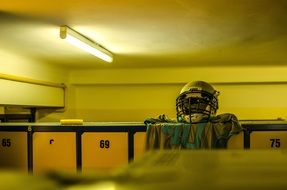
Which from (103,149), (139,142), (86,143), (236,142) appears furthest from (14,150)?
(236,142)

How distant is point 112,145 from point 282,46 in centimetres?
246

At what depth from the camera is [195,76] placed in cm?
653

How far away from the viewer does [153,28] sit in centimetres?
356

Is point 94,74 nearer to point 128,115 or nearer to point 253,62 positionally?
point 128,115

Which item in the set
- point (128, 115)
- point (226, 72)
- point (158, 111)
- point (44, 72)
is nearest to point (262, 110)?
point (226, 72)

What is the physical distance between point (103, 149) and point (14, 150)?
0.81 metres

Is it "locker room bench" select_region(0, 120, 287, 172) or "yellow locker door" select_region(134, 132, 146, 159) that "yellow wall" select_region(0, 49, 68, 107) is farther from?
"yellow locker door" select_region(134, 132, 146, 159)

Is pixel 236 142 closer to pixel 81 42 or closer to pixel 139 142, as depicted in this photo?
pixel 139 142

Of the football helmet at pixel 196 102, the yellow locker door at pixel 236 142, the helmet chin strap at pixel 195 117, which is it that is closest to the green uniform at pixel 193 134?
the yellow locker door at pixel 236 142

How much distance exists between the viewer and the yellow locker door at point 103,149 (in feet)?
10.3

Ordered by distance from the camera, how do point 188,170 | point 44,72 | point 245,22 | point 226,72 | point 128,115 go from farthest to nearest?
point 128,115 → point 226,72 → point 44,72 → point 245,22 → point 188,170

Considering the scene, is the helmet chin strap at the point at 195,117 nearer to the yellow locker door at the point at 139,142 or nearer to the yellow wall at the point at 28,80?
the yellow locker door at the point at 139,142

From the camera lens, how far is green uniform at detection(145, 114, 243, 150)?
2949 millimetres

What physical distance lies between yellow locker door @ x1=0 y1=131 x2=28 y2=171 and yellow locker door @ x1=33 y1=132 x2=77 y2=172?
0.10 metres
